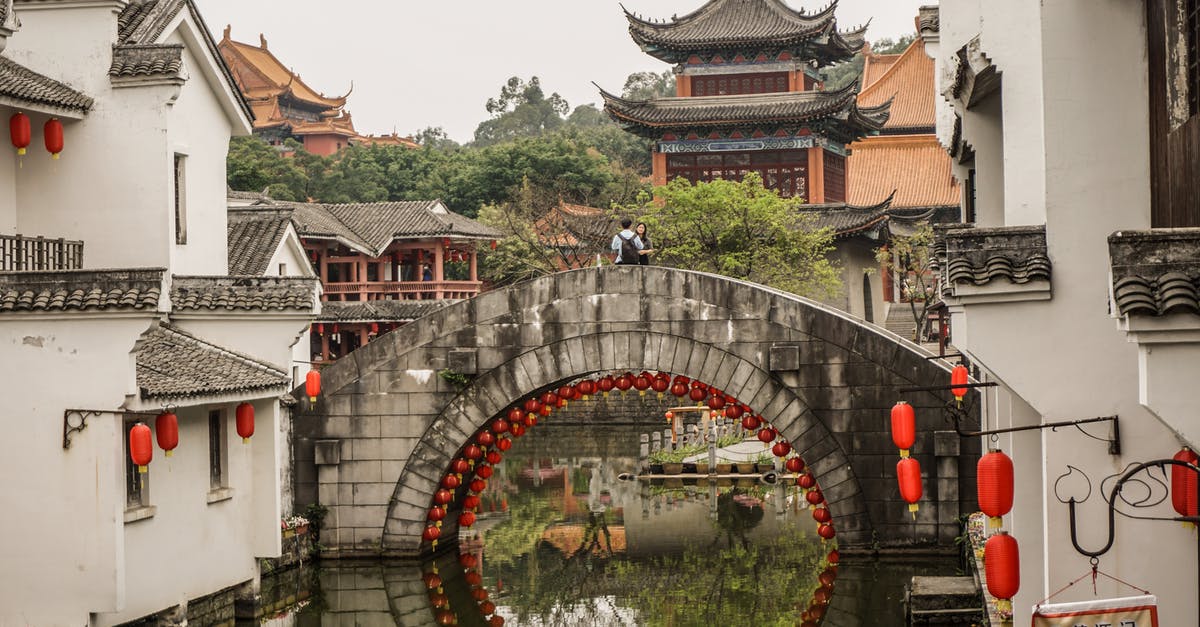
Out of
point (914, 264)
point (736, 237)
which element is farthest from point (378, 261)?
point (914, 264)

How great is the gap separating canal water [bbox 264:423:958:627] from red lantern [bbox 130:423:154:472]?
364cm

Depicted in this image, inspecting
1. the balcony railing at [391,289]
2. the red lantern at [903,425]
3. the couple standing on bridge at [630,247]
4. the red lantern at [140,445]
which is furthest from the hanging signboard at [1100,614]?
the balcony railing at [391,289]

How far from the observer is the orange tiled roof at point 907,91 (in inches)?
1977

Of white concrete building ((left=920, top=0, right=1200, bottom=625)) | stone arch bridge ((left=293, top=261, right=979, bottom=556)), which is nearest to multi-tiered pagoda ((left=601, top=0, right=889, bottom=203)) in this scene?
stone arch bridge ((left=293, top=261, right=979, bottom=556))

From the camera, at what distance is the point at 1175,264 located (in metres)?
6.87

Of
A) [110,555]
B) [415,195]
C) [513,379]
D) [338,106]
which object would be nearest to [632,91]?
[338,106]

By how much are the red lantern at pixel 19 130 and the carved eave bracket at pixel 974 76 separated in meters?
8.97

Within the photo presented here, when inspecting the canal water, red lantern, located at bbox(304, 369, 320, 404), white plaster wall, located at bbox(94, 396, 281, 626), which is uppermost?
red lantern, located at bbox(304, 369, 320, 404)

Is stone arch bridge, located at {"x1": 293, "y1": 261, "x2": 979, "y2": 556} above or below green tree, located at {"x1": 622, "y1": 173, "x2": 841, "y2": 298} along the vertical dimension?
below

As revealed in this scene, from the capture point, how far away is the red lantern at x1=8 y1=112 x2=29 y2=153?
14.8 meters

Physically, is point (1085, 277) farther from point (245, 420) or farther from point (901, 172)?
point (901, 172)

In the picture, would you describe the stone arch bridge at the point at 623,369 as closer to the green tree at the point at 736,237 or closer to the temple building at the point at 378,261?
the green tree at the point at 736,237

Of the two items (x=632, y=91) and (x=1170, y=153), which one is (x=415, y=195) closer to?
(x=632, y=91)

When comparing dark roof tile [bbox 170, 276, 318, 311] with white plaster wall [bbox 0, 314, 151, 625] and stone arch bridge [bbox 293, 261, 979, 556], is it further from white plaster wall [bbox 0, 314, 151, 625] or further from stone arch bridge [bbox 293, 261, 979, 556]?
stone arch bridge [bbox 293, 261, 979, 556]
